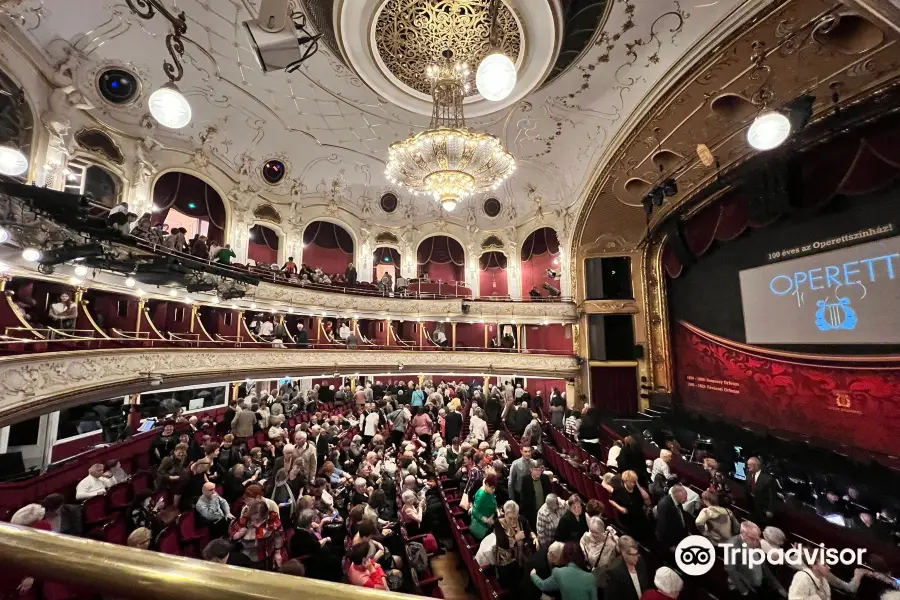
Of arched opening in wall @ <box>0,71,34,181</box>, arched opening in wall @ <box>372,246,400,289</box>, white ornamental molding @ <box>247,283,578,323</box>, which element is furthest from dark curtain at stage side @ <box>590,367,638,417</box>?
arched opening in wall @ <box>0,71,34,181</box>

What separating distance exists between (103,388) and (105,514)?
278 cm

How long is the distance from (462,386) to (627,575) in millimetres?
9815

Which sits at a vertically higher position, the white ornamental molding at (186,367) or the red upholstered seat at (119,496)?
the white ornamental molding at (186,367)

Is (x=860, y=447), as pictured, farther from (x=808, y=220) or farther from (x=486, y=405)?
(x=486, y=405)

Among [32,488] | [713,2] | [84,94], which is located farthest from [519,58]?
[32,488]

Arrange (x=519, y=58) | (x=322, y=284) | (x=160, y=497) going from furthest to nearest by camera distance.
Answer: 1. (x=322, y=284)
2. (x=519, y=58)
3. (x=160, y=497)

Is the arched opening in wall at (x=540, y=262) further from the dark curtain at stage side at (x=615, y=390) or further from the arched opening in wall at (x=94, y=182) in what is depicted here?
the arched opening in wall at (x=94, y=182)

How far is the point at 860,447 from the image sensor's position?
5.64 meters

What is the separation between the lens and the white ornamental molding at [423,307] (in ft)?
39.7

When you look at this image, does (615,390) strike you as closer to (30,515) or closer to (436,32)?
(436,32)

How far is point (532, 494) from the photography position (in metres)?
3.84

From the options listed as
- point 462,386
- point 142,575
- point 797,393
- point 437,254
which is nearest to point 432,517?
point 142,575

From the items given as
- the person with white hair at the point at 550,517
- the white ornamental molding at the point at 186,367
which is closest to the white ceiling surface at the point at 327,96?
the white ornamental molding at the point at 186,367

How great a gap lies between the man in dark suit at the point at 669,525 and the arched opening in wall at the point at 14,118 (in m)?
9.35
